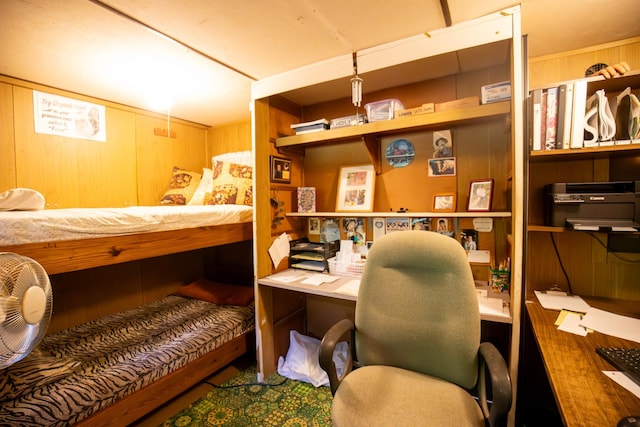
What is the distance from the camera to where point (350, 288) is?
1.72 metres

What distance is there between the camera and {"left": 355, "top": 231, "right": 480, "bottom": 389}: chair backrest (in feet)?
3.63

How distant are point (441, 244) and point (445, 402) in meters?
0.58

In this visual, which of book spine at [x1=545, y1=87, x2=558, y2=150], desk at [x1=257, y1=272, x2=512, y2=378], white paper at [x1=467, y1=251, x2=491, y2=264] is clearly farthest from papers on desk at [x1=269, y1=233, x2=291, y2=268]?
book spine at [x1=545, y1=87, x2=558, y2=150]

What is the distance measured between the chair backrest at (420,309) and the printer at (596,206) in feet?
2.11

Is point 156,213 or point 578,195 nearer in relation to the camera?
point 578,195

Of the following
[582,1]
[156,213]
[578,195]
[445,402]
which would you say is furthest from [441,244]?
[156,213]

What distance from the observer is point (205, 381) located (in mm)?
2041

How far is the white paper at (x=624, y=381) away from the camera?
814 mm

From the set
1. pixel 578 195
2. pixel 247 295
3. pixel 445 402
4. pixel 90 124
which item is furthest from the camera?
pixel 247 295

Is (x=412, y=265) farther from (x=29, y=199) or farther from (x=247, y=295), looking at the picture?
(x=29, y=199)

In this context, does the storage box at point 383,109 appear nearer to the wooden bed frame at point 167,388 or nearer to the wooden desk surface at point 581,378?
the wooden desk surface at point 581,378

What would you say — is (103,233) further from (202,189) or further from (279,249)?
(202,189)

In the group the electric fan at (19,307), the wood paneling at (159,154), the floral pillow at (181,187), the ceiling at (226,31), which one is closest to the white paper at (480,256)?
the ceiling at (226,31)

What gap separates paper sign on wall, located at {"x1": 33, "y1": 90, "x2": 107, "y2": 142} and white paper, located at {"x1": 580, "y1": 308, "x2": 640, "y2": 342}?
3371mm
